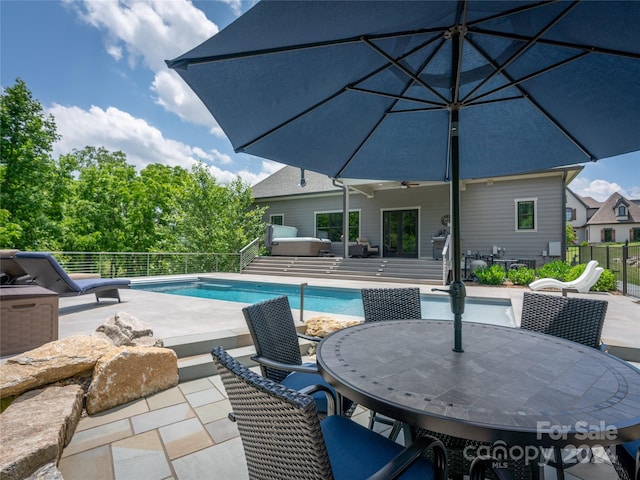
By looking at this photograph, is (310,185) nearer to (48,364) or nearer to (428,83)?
(428,83)

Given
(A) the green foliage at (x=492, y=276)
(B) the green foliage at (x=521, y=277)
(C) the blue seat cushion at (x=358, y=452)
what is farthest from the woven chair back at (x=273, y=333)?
(B) the green foliage at (x=521, y=277)

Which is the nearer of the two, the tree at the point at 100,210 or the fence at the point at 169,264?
the fence at the point at 169,264

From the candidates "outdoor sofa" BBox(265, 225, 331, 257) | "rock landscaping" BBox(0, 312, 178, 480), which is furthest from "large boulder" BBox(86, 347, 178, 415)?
"outdoor sofa" BBox(265, 225, 331, 257)

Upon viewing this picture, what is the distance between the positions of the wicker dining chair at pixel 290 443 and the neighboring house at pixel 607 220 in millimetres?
46152

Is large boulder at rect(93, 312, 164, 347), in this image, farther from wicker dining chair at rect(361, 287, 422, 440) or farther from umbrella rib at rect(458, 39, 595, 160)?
umbrella rib at rect(458, 39, 595, 160)

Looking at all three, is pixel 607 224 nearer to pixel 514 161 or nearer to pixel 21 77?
pixel 514 161

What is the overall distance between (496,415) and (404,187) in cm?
1271

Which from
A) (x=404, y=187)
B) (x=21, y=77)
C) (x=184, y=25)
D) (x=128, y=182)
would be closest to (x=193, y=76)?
(x=184, y=25)

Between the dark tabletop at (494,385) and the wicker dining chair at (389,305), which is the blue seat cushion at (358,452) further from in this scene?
the wicker dining chair at (389,305)

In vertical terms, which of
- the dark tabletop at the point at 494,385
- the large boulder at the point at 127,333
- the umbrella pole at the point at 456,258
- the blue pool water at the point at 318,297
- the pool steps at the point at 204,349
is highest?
the umbrella pole at the point at 456,258

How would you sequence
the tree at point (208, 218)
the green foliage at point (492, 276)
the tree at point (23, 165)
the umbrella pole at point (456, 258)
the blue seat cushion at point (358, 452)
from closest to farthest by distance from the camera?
the blue seat cushion at point (358, 452)
the umbrella pole at point (456, 258)
the green foliage at point (492, 276)
the tree at point (23, 165)
the tree at point (208, 218)

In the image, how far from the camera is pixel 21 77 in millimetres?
13656

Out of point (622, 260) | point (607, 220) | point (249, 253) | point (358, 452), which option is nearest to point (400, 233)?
point (249, 253)

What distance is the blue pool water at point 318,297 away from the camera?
629cm
